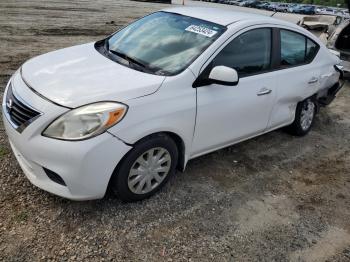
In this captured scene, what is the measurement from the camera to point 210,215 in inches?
135

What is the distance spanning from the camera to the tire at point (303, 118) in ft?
16.6

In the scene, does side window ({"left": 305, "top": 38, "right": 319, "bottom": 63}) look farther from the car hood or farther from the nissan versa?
the car hood

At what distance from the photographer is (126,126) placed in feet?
9.70

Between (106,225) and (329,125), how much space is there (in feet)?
13.8

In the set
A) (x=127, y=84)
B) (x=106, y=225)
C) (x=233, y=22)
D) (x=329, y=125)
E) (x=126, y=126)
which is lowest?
(x=329, y=125)

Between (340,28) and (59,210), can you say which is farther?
(340,28)

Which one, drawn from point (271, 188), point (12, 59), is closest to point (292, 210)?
point (271, 188)

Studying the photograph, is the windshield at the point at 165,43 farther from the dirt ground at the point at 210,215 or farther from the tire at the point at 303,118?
the tire at the point at 303,118

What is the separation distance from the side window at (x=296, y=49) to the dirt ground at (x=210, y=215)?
44.9 inches

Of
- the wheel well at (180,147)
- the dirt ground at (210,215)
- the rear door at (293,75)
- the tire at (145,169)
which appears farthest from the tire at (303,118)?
the tire at (145,169)

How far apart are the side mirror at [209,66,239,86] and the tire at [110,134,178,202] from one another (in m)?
0.69

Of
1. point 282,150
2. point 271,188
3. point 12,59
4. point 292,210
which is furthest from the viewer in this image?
point 12,59

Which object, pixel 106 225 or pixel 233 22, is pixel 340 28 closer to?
pixel 233 22

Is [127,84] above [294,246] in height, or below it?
above
